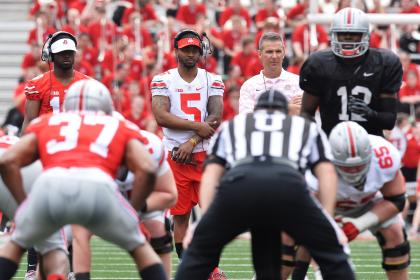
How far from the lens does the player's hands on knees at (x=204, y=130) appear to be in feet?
31.5

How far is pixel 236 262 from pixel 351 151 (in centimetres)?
463

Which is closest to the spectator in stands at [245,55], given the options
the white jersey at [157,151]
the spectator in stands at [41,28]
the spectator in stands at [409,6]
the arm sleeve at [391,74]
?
the spectator in stands at [409,6]

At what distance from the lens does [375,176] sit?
751 centimetres

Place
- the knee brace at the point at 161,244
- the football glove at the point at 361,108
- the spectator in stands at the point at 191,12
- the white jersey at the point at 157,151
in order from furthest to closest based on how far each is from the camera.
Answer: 1. the spectator in stands at the point at 191,12
2. the football glove at the point at 361,108
3. the knee brace at the point at 161,244
4. the white jersey at the point at 157,151

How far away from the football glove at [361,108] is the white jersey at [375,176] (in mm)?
532

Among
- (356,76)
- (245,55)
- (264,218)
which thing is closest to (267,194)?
(264,218)

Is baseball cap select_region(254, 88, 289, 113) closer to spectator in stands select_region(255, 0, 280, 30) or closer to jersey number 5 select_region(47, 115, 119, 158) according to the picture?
jersey number 5 select_region(47, 115, 119, 158)

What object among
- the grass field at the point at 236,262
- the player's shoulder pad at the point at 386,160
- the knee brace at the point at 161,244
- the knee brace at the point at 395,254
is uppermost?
the player's shoulder pad at the point at 386,160

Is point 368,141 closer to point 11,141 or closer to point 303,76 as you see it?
point 303,76

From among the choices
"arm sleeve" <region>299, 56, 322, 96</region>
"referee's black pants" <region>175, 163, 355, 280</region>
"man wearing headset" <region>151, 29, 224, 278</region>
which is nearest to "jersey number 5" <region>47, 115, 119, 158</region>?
"referee's black pants" <region>175, 163, 355, 280</region>

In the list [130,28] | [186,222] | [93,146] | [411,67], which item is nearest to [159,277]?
[93,146]

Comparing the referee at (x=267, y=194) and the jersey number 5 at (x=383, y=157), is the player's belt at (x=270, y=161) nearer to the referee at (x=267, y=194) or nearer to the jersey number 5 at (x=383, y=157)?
the referee at (x=267, y=194)

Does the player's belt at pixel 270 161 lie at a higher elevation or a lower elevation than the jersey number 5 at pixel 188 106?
higher

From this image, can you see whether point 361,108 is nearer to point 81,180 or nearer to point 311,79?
point 311,79
